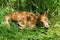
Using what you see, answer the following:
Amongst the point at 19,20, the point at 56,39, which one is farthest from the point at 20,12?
the point at 56,39

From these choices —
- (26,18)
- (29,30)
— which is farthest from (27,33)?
(26,18)

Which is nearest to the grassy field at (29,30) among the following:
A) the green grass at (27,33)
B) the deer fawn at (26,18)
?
the green grass at (27,33)

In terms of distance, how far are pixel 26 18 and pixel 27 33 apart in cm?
45

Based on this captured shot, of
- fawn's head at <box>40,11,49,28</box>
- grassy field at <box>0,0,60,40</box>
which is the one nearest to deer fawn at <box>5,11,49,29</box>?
fawn's head at <box>40,11,49,28</box>

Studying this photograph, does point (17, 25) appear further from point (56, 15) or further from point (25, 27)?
point (56, 15)

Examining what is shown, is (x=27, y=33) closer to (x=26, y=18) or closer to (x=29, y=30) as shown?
(x=29, y=30)

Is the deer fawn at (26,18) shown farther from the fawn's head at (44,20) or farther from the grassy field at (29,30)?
the grassy field at (29,30)

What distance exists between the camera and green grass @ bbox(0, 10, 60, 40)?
5598 mm

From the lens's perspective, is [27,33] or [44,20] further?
[44,20]

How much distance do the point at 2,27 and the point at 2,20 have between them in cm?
23

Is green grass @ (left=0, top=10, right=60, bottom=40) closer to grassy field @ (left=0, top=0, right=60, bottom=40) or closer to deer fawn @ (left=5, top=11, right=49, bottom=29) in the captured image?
grassy field @ (left=0, top=0, right=60, bottom=40)

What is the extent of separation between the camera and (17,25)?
6023 millimetres

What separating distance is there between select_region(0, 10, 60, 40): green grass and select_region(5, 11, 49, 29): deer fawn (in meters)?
0.13

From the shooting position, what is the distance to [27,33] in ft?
18.9
